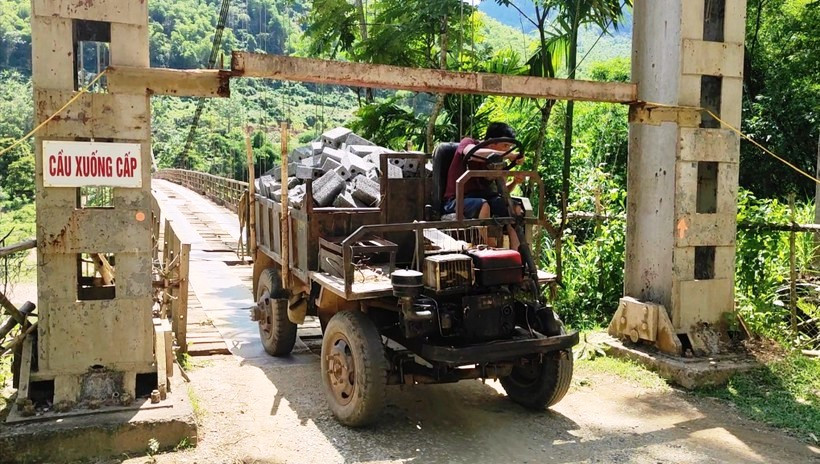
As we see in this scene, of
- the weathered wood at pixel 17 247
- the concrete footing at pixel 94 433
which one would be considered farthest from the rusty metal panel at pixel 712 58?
the weathered wood at pixel 17 247

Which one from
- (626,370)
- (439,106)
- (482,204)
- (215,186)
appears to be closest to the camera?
(482,204)

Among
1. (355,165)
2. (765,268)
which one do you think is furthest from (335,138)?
(765,268)

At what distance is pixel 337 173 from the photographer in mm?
7590

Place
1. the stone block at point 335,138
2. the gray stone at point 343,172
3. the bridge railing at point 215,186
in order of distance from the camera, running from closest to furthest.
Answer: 1. the gray stone at point 343,172
2. the stone block at point 335,138
3. the bridge railing at point 215,186

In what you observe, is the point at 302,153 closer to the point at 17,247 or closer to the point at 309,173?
the point at 309,173

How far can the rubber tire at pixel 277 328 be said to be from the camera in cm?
775

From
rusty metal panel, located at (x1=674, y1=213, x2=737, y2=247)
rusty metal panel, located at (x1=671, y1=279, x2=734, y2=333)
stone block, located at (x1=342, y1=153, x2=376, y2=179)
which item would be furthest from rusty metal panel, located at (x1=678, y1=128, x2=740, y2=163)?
stone block, located at (x1=342, y1=153, x2=376, y2=179)

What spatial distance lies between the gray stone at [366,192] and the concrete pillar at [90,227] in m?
2.31

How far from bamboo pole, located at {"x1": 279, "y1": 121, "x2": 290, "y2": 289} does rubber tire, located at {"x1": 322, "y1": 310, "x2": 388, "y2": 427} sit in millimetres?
1540

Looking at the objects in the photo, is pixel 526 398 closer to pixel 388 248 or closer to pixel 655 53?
pixel 388 248

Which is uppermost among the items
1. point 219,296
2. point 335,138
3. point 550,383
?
point 335,138

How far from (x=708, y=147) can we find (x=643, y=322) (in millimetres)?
1953

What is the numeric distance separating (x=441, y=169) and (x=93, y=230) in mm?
3142

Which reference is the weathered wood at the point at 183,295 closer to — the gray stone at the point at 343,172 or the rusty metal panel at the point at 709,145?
the gray stone at the point at 343,172
